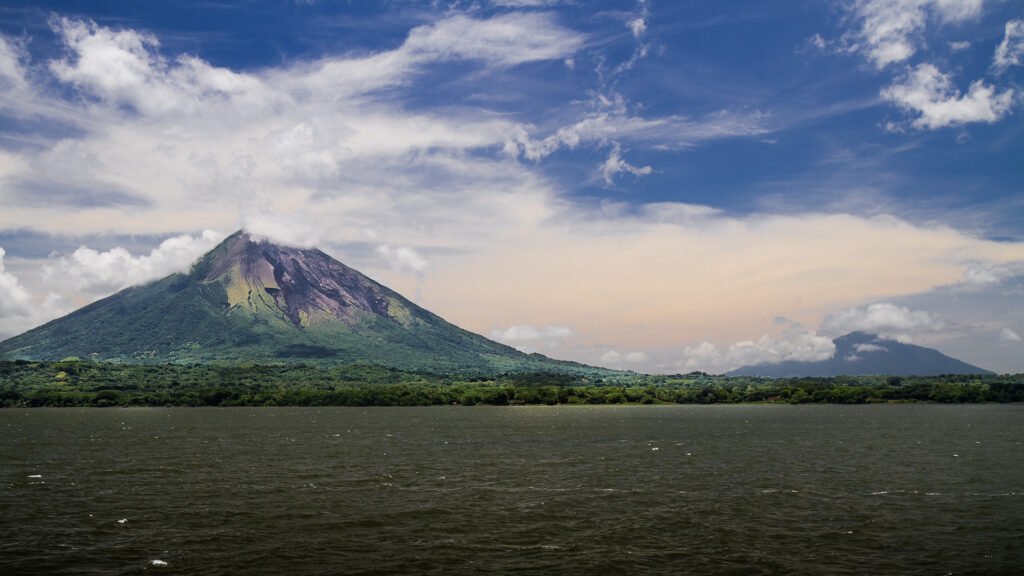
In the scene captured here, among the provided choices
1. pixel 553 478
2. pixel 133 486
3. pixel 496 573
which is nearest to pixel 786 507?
pixel 553 478

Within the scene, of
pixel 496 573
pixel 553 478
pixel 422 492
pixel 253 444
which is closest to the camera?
pixel 496 573

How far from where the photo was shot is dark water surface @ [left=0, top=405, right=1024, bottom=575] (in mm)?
37062

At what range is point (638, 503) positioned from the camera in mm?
54094

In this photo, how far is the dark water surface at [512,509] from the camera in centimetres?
3706

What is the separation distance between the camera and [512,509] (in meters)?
51.5

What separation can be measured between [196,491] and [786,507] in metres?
45.4

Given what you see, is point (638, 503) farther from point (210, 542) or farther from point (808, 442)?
point (808, 442)

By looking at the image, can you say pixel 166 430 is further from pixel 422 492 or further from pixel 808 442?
pixel 808 442

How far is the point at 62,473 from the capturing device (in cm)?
7188

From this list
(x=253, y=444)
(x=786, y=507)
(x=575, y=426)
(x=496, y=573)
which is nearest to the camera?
(x=496, y=573)

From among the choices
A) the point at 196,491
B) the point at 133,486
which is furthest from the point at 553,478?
the point at 133,486

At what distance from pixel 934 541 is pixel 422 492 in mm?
35706

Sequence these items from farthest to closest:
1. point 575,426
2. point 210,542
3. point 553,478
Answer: point 575,426
point 553,478
point 210,542

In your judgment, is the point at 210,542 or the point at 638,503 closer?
the point at 210,542
